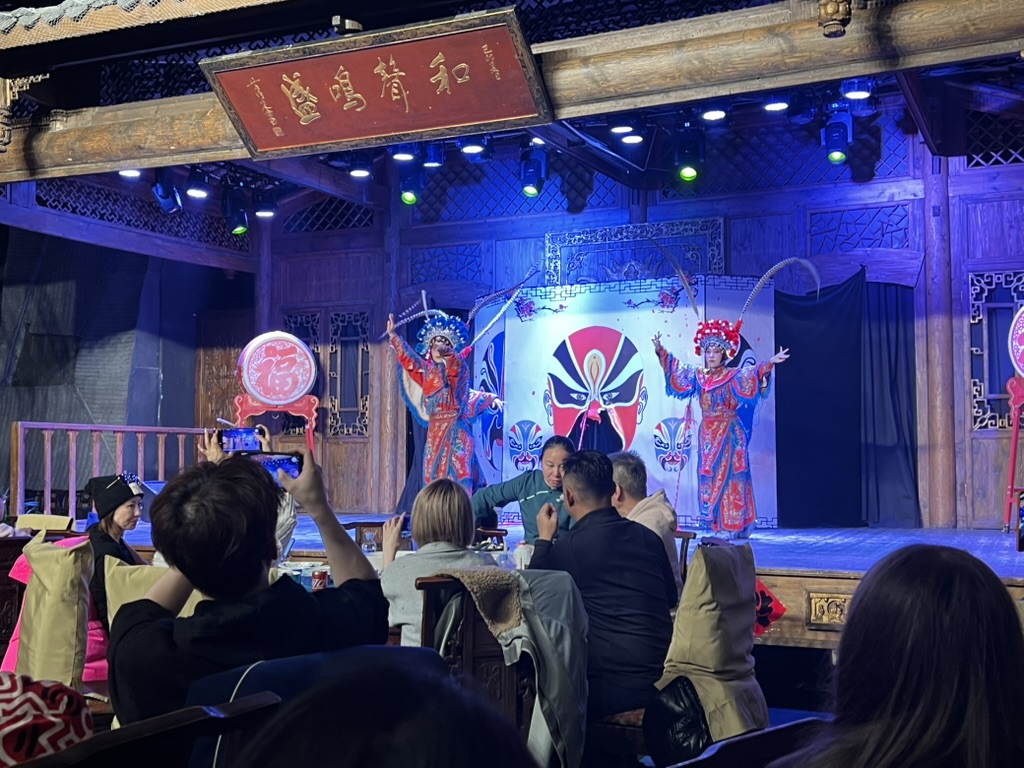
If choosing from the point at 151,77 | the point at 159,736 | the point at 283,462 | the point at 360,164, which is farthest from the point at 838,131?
the point at 159,736

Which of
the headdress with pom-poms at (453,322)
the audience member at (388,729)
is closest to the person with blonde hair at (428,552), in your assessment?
the audience member at (388,729)

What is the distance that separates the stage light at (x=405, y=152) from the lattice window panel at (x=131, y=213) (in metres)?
2.13

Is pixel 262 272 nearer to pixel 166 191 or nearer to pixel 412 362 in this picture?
pixel 166 191

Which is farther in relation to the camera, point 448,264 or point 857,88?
point 448,264

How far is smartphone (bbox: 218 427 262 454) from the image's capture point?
251 centimetres

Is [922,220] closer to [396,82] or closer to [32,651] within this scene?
[396,82]

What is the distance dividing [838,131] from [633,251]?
5.97ft

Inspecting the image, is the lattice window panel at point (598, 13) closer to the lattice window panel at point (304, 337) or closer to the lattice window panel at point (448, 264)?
the lattice window panel at point (448, 264)

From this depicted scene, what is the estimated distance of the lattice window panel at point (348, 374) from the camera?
9086 mm

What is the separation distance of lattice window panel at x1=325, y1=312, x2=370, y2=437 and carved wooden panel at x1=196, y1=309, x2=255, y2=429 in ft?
2.86

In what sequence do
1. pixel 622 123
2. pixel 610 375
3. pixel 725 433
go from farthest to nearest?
pixel 610 375 → pixel 622 123 → pixel 725 433

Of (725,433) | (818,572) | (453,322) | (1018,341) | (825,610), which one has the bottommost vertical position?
(825,610)

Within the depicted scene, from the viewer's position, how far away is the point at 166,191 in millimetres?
7605

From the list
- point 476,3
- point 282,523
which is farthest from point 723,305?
point 282,523
